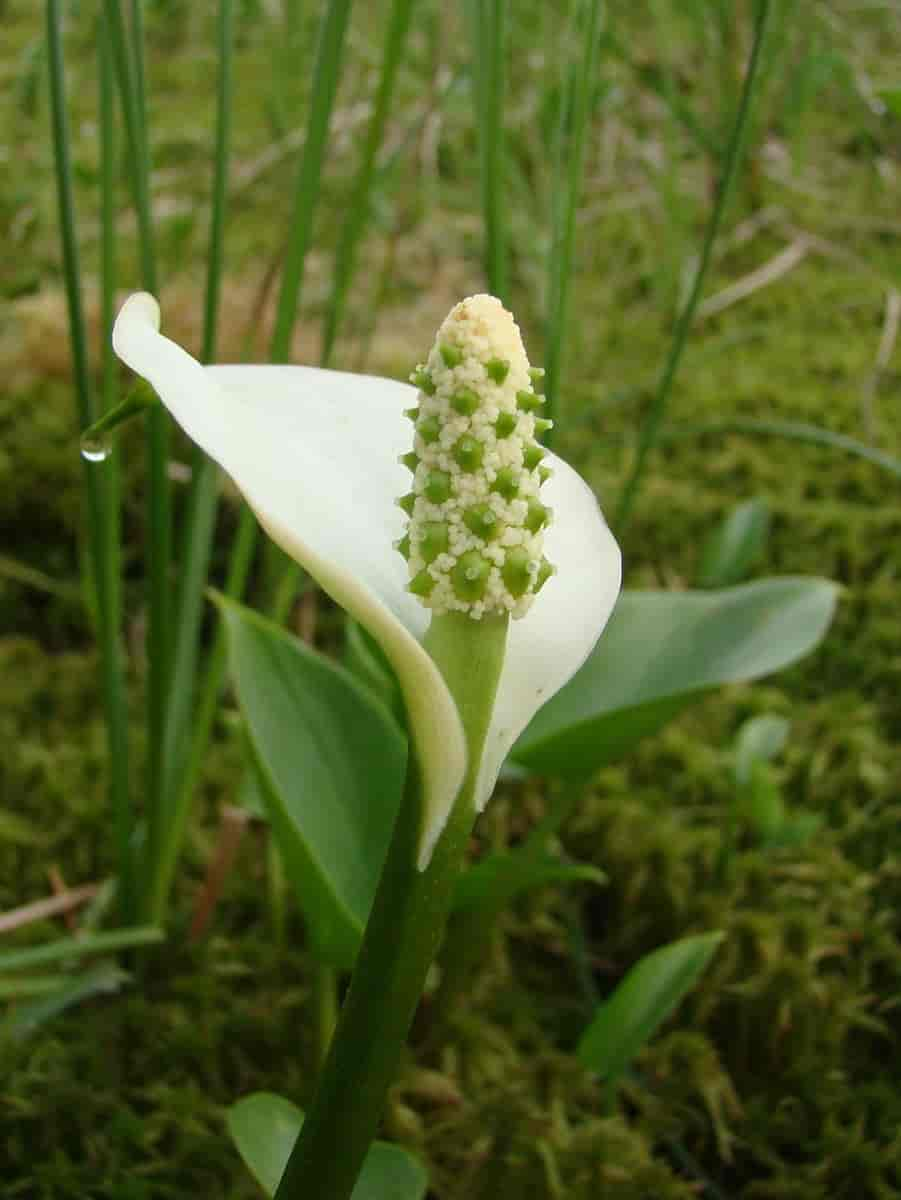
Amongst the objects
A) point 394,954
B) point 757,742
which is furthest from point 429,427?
point 757,742

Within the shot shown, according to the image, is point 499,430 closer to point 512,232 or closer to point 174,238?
point 174,238

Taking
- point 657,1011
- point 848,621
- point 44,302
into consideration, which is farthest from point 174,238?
point 657,1011

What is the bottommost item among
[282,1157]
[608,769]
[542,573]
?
[608,769]

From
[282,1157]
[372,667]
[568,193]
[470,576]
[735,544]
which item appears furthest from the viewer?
[735,544]

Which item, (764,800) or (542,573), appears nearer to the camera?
(542,573)

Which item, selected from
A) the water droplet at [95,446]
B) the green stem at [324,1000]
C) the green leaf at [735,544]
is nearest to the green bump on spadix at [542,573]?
the water droplet at [95,446]

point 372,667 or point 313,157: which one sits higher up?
point 313,157

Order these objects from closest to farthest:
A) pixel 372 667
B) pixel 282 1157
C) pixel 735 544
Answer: pixel 282 1157 < pixel 372 667 < pixel 735 544

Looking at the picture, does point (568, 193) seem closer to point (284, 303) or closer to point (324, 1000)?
point (284, 303)
